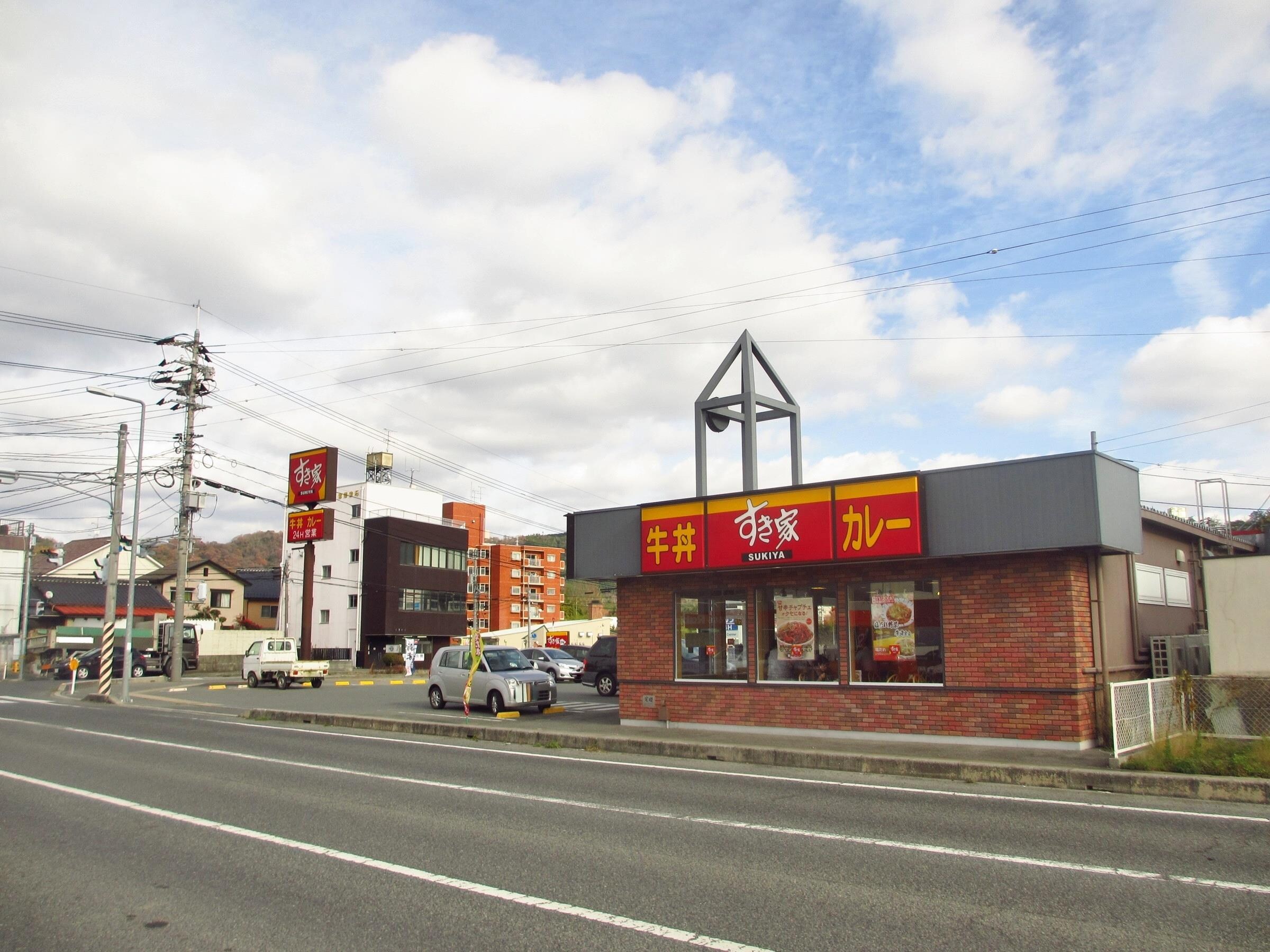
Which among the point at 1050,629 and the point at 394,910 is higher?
the point at 1050,629

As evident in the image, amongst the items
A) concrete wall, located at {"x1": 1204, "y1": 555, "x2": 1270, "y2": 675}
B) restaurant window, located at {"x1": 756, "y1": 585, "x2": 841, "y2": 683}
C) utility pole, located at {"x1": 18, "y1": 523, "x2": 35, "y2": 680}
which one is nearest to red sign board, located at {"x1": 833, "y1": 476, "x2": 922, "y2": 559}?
restaurant window, located at {"x1": 756, "y1": 585, "x2": 841, "y2": 683}

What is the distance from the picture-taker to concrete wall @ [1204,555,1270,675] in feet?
48.6

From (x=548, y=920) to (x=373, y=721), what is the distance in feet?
48.9

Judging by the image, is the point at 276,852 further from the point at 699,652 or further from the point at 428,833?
the point at 699,652

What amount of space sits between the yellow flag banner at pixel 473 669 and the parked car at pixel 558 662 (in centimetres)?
1178

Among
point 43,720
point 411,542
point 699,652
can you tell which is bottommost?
point 43,720

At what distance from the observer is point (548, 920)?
19.4 feet

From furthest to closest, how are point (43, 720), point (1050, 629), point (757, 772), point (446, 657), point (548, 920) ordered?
point (446, 657), point (43, 720), point (1050, 629), point (757, 772), point (548, 920)

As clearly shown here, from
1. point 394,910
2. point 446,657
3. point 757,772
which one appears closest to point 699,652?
point 757,772

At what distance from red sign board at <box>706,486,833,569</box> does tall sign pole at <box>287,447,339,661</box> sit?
27398 millimetres

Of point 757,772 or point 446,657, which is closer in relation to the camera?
point 757,772

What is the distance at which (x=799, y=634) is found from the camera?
1683 cm

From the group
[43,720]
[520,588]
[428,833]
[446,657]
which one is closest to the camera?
[428,833]

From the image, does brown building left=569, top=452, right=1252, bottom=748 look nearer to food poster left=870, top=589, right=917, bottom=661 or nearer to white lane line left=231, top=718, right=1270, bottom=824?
food poster left=870, top=589, right=917, bottom=661
